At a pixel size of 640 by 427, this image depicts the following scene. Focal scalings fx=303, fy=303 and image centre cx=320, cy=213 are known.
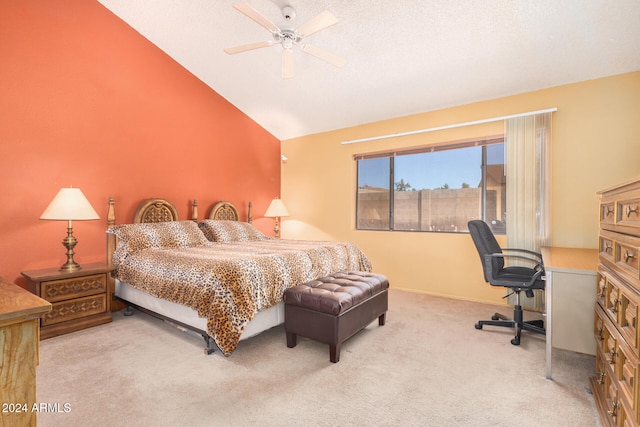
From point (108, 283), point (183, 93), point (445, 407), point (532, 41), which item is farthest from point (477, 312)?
point (183, 93)

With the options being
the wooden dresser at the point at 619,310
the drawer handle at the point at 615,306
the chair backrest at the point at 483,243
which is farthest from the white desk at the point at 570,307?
the chair backrest at the point at 483,243

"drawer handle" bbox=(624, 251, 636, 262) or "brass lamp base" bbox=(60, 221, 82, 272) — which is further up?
"drawer handle" bbox=(624, 251, 636, 262)

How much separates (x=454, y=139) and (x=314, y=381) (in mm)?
3479

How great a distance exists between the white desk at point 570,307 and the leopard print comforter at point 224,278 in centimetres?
188

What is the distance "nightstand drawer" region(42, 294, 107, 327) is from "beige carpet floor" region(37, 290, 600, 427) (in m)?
0.18

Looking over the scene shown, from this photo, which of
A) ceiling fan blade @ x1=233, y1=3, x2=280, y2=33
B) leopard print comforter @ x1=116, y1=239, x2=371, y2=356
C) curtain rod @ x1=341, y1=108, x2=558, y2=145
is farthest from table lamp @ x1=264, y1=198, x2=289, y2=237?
ceiling fan blade @ x1=233, y1=3, x2=280, y2=33

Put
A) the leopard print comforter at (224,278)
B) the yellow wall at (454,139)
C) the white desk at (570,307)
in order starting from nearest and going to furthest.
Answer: the white desk at (570,307)
the leopard print comforter at (224,278)
the yellow wall at (454,139)

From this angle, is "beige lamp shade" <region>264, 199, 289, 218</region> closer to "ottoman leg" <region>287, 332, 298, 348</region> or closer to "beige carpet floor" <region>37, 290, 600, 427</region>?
"beige carpet floor" <region>37, 290, 600, 427</region>

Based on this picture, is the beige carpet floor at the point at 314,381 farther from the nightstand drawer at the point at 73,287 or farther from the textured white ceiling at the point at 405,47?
the textured white ceiling at the point at 405,47

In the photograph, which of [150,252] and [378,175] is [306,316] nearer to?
[150,252]

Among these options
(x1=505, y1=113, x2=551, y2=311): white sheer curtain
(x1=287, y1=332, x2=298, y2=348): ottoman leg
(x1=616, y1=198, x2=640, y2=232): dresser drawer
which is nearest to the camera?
(x1=616, y1=198, x2=640, y2=232): dresser drawer

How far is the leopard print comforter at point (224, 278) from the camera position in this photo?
7.44 ft

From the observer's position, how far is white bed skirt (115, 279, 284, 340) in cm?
246

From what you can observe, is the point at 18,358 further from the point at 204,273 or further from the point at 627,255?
the point at 627,255
